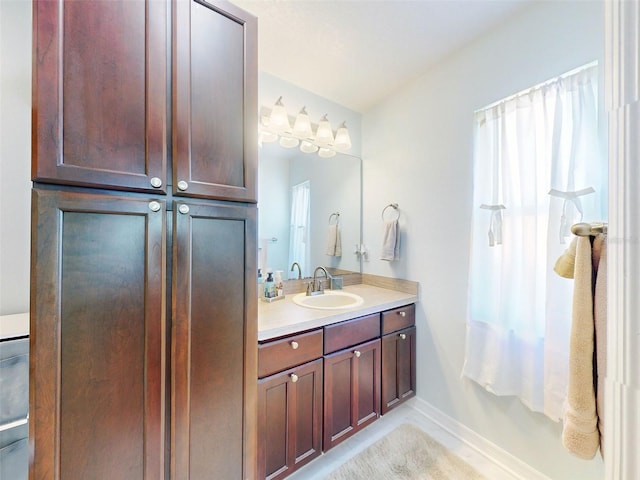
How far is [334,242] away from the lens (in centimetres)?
235

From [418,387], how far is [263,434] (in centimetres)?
127

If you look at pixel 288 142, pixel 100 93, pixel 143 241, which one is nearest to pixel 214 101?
pixel 100 93

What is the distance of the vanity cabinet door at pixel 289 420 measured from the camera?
1263 mm

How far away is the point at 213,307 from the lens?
1.01m

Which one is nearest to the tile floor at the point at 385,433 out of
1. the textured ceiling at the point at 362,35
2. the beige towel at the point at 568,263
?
the beige towel at the point at 568,263

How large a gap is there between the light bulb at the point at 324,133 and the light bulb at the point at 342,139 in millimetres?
64

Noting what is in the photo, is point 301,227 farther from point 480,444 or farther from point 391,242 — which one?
point 480,444

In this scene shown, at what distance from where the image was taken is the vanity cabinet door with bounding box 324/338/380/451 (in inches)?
59.0

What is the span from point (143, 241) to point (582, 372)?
4.13 ft

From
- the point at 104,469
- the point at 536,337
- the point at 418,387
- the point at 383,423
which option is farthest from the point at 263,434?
the point at 536,337

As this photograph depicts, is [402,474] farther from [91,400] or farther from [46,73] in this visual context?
[46,73]

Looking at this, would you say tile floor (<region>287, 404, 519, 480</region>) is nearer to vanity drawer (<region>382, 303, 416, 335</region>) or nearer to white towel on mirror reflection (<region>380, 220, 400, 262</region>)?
vanity drawer (<region>382, 303, 416, 335</region>)

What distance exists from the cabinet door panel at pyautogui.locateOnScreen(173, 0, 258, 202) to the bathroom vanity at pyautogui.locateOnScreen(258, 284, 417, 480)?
2.31 feet

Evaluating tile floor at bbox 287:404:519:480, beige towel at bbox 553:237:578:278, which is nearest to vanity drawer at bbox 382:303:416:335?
tile floor at bbox 287:404:519:480
